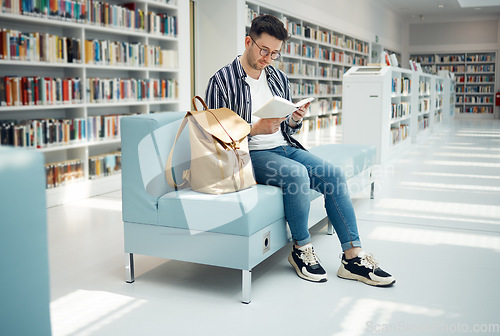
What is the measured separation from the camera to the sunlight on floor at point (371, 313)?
184 centimetres

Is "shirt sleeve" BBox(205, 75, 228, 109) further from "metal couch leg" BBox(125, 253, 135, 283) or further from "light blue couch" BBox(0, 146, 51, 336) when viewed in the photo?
"light blue couch" BBox(0, 146, 51, 336)

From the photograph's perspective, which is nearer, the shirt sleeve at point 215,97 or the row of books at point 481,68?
the shirt sleeve at point 215,97

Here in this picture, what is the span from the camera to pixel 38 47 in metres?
3.83

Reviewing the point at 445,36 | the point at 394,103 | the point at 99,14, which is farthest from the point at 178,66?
the point at 445,36

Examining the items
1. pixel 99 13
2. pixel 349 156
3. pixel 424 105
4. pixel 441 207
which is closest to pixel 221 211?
pixel 349 156

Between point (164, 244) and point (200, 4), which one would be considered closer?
point (164, 244)

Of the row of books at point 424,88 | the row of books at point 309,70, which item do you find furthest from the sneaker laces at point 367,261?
the row of books at point 424,88

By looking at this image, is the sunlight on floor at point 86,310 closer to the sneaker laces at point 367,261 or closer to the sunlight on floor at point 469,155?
the sneaker laces at point 367,261

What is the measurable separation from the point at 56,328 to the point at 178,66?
156 inches

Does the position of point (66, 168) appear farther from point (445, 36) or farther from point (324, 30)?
point (445, 36)

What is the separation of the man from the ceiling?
11457mm

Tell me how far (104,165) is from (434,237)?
2.87 m

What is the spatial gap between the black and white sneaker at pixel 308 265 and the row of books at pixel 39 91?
249cm

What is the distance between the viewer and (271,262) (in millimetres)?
2559
